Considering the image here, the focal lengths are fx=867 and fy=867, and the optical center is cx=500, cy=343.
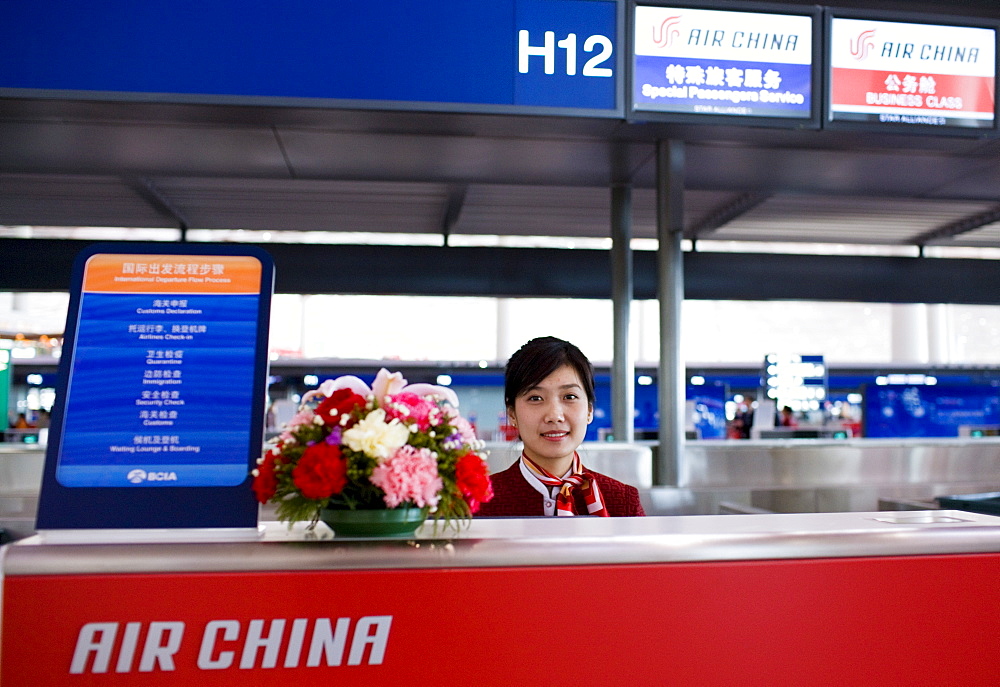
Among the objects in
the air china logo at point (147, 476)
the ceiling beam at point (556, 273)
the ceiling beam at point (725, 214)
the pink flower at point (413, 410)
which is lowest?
the air china logo at point (147, 476)

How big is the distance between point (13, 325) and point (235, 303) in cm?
2875

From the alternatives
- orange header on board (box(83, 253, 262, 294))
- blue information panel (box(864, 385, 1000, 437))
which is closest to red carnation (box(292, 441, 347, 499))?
orange header on board (box(83, 253, 262, 294))

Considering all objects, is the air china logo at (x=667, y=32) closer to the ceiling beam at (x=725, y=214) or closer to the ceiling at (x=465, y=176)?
the ceiling at (x=465, y=176)

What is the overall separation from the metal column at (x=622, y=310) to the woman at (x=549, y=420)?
4.58 meters

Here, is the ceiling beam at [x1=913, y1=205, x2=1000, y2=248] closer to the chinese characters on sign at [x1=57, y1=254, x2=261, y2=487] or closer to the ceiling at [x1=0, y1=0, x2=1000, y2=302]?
the ceiling at [x1=0, y1=0, x2=1000, y2=302]

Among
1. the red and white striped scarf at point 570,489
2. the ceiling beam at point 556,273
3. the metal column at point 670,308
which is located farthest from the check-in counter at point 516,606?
the ceiling beam at point 556,273

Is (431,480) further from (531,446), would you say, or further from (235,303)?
(531,446)

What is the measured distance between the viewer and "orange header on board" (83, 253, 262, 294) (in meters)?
1.77

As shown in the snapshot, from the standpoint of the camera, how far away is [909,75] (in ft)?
16.6

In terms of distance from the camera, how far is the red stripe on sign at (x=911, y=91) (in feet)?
16.5

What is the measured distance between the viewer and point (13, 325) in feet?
87.5

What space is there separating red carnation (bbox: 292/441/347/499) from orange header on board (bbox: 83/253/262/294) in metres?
0.48

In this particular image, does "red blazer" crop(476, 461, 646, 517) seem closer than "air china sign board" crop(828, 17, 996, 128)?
Yes

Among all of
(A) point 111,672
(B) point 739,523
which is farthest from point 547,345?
(A) point 111,672
